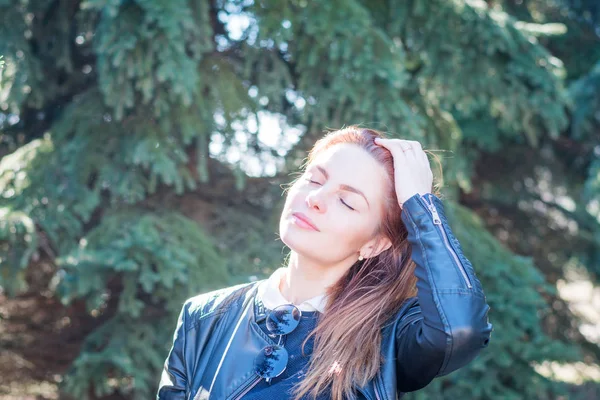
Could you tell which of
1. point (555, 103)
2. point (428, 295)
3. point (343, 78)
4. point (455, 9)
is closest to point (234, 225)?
point (343, 78)

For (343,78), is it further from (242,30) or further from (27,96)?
(27,96)

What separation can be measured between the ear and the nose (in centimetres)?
19

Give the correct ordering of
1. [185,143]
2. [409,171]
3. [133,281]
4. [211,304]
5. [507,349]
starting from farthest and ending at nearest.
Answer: [507,349]
[185,143]
[133,281]
[211,304]
[409,171]

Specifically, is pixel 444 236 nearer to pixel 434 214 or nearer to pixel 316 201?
pixel 434 214

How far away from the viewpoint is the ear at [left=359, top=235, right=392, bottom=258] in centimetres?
185

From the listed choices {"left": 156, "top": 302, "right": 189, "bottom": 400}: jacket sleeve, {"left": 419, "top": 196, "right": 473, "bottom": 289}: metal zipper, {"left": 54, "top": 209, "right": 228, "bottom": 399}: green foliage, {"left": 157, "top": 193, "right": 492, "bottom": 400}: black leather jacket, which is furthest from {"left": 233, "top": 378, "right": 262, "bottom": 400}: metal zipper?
{"left": 54, "top": 209, "right": 228, "bottom": 399}: green foliage

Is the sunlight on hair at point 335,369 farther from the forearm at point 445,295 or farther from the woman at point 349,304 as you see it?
the forearm at point 445,295

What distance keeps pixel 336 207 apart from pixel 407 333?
37 cm

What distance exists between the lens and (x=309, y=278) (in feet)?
6.03

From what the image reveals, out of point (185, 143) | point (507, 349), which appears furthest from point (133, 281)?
point (507, 349)

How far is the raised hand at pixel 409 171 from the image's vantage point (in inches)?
67.9

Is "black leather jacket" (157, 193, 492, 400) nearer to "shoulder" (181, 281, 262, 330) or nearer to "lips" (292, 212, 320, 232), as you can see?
"shoulder" (181, 281, 262, 330)

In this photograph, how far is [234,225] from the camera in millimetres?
4383

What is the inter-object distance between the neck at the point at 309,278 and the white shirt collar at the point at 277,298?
0.8 inches
